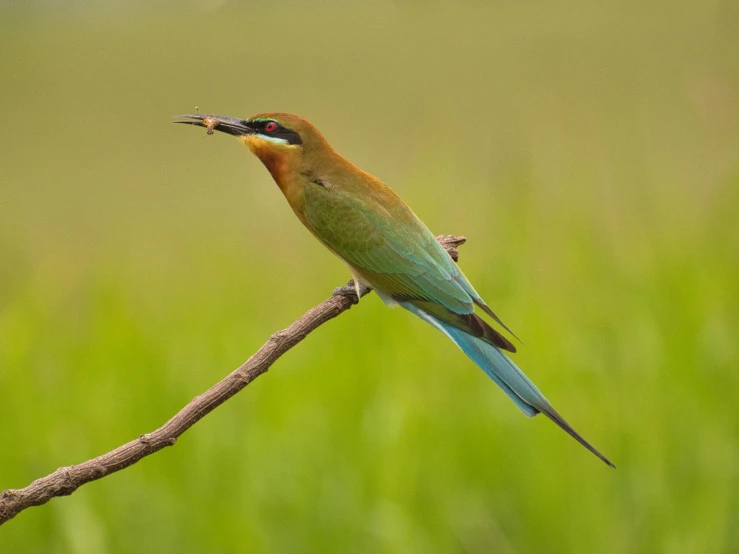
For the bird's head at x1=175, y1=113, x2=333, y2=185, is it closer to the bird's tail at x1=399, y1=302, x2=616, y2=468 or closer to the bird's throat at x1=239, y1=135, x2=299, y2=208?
the bird's throat at x1=239, y1=135, x2=299, y2=208

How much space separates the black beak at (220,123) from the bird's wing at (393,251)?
24 centimetres

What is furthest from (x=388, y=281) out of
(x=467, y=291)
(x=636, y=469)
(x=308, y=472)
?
(x=636, y=469)

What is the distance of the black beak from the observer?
145 centimetres

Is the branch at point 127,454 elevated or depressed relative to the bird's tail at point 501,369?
elevated

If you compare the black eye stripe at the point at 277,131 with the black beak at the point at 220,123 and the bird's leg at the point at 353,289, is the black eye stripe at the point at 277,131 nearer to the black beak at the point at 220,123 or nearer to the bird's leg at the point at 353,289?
the black beak at the point at 220,123

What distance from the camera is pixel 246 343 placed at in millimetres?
3090

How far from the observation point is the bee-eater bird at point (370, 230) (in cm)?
161

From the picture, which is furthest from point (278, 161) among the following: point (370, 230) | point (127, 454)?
point (127, 454)

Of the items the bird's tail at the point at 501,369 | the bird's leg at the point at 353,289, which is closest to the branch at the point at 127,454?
the bird's tail at the point at 501,369

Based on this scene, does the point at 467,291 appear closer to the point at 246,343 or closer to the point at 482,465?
the point at 482,465

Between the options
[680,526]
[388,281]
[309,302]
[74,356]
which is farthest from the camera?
[309,302]

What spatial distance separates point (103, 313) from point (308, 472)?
987 millimetres

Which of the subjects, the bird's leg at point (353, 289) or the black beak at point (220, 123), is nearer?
the black beak at point (220, 123)

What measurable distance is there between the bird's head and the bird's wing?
80 millimetres
